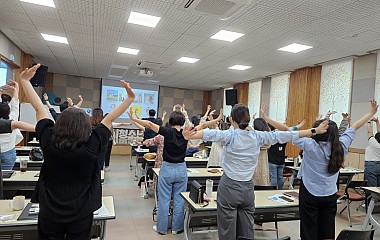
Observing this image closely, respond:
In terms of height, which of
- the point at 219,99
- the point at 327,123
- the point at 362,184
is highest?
the point at 219,99

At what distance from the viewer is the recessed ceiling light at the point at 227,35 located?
5.14m

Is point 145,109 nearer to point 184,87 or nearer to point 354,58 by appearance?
point 184,87

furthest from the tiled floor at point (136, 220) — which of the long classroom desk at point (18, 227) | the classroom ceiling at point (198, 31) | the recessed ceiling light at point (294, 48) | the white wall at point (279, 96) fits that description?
the white wall at point (279, 96)

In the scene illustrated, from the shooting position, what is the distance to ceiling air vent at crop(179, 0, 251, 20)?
11.6 feet

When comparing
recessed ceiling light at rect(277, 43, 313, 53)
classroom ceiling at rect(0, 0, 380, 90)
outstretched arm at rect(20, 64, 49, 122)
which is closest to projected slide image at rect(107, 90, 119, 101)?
classroom ceiling at rect(0, 0, 380, 90)

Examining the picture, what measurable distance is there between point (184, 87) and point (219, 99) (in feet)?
6.40

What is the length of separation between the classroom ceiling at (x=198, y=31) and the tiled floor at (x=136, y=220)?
11.0ft

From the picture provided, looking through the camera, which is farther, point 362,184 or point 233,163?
point 362,184

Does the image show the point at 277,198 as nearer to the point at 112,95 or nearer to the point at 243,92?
the point at 243,92

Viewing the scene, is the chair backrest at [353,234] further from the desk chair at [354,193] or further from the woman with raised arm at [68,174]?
the desk chair at [354,193]

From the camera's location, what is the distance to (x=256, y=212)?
107 inches

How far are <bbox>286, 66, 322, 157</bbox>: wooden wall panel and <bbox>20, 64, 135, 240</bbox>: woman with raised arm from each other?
7.43 meters

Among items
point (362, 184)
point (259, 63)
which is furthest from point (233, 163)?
point (259, 63)

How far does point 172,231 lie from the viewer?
11.9 ft
